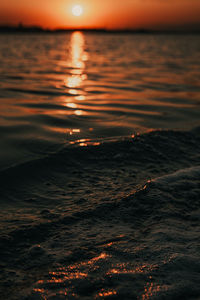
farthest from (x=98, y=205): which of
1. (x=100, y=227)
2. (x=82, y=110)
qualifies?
(x=82, y=110)

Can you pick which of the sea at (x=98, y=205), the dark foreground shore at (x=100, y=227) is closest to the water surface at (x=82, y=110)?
the sea at (x=98, y=205)

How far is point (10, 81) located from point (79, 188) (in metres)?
8.27

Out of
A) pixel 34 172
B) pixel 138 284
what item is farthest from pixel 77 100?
pixel 138 284

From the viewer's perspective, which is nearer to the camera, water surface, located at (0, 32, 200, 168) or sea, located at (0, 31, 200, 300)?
sea, located at (0, 31, 200, 300)

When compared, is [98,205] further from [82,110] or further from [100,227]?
[82,110]

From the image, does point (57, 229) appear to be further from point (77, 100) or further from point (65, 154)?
point (77, 100)

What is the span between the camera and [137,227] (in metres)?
2.48

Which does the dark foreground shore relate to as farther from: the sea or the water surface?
the water surface

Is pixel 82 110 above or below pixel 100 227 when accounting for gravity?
above

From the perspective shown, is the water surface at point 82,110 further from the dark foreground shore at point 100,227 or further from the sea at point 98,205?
the dark foreground shore at point 100,227

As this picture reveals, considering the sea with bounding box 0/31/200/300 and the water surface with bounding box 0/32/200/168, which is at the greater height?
the water surface with bounding box 0/32/200/168

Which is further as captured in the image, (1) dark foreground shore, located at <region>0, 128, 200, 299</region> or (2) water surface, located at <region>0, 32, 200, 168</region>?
(2) water surface, located at <region>0, 32, 200, 168</region>

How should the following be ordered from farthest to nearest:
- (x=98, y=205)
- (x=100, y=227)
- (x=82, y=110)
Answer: (x=82, y=110) < (x=98, y=205) < (x=100, y=227)

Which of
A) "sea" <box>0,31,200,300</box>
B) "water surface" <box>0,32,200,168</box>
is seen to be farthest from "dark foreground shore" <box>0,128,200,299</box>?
"water surface" <box>0,32,200,168</box>
